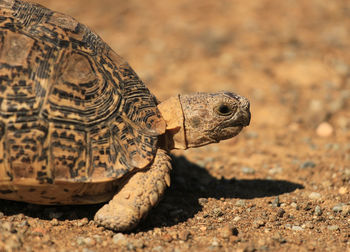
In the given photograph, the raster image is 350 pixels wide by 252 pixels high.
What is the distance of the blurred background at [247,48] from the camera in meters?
8.76

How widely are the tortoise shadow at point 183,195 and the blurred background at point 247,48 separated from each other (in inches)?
85.6

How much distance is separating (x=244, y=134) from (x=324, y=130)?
4.40 feet

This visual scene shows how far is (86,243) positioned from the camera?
410 cm

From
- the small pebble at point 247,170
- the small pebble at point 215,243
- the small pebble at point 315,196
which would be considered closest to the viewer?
the small pebble at point 215,243

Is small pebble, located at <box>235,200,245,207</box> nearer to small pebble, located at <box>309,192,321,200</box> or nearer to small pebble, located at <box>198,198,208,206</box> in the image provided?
small pebble, located at <box>198,198,208,206</box>

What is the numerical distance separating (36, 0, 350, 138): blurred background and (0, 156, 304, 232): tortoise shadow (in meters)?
2.17

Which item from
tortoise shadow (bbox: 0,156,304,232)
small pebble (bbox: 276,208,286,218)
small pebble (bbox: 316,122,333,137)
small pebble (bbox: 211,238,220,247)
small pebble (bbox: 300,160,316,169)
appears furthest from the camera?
small pebble (bbox: 316,122,333,137)

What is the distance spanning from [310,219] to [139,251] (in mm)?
1945

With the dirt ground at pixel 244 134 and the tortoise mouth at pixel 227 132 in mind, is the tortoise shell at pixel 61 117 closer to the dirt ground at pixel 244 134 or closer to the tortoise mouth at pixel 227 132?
the dirt ground at pixel 244 134

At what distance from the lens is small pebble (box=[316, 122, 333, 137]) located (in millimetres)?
7770

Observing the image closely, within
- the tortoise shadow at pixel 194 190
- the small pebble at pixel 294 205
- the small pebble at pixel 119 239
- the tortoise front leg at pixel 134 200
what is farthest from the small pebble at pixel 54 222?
the small pebble at pixel 294 205

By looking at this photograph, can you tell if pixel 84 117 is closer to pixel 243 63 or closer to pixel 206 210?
pixel 206 210

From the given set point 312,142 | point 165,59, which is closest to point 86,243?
point 312,142

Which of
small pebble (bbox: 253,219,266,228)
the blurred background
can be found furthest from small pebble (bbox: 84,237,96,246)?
the blurred background
